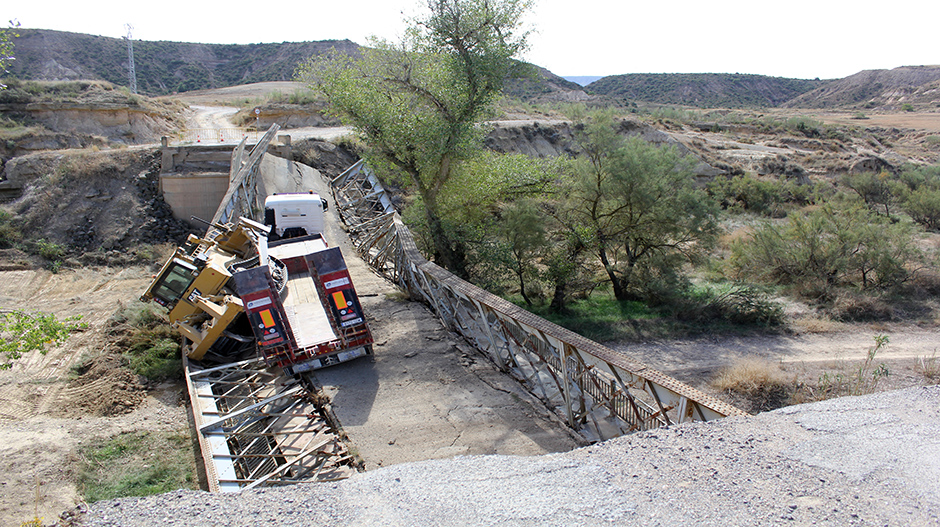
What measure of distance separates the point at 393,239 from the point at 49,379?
8793mm

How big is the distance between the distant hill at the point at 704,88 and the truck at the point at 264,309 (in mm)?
84746

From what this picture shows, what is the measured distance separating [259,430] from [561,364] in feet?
16.4

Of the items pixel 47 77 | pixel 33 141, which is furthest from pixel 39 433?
pixel 47 77

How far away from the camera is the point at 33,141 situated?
71.9 feet

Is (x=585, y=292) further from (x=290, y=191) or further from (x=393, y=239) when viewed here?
(x=290, y=191)

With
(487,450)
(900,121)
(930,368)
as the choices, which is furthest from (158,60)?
(900,121)

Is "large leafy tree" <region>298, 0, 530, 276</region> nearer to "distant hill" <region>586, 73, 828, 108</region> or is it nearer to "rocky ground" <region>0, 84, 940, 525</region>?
"rocky ground" <region>0, 84, 940, 525</region>

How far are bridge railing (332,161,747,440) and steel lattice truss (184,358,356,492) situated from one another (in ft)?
11.1

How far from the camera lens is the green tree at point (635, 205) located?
15.7m

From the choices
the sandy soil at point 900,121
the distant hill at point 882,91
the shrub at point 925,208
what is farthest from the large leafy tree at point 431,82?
the distant hill at point 882,91

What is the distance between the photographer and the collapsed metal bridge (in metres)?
6.71

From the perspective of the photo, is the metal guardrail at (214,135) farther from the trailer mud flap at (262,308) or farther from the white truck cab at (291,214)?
the trailer mud flap at (262,308)

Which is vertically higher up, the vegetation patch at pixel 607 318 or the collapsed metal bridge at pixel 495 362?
the collapsed metal bridge at pixel 495 362

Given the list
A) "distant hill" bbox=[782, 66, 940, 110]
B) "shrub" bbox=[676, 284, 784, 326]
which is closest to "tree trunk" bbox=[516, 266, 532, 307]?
"shrub" bbox=[676, 284, 784, 326]
